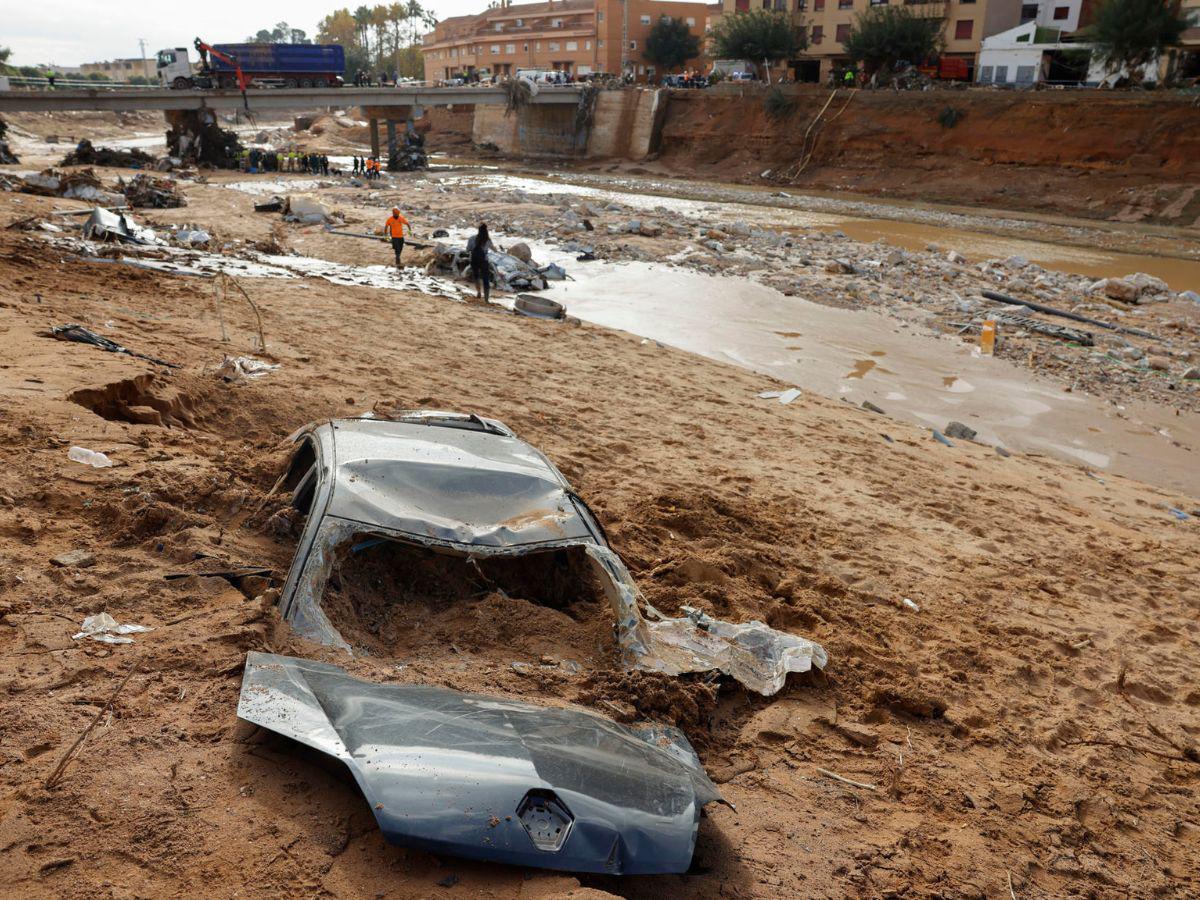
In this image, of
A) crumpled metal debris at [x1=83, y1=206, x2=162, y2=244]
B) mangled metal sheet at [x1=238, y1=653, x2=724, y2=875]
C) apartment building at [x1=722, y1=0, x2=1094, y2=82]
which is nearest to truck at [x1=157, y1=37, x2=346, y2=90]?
apartment building at [x1=722, y1=0, x2=1094, y2=82]

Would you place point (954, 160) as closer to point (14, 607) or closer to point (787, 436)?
point (787, 436)

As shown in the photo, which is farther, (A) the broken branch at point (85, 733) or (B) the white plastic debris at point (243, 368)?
(B) the white plastic debris at point (243, 368)

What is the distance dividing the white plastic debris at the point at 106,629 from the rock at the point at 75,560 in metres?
0.54

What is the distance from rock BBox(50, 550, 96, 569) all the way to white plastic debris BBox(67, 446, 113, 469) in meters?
1.19

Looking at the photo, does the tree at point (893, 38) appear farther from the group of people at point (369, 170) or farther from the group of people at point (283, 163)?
the group of people at point (283, 163)

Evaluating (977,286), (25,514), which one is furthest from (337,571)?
(977,286)

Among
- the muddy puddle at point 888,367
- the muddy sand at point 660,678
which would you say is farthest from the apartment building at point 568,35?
the muddy sand at point 660,678

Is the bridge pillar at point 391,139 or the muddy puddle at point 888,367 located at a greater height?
the bridge pillar at point 391,139

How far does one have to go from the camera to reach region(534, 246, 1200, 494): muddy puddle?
11805 mm

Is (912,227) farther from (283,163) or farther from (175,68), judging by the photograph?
(175,68)

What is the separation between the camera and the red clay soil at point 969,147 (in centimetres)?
3422

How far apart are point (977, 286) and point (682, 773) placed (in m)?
20.0

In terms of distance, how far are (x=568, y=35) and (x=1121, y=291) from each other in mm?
65933

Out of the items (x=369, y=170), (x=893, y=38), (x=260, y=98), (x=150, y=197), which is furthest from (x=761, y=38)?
(x=150, y=197)
